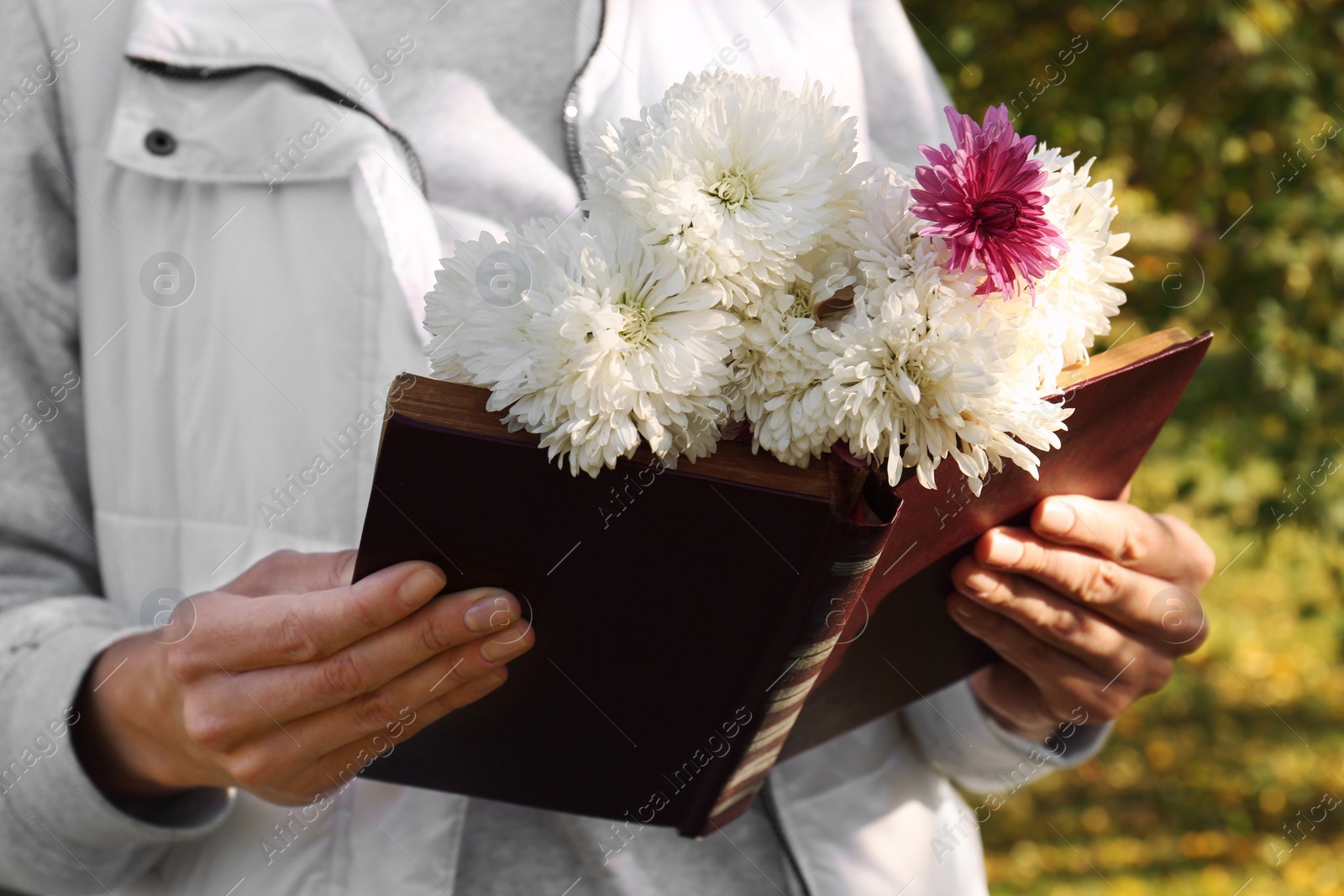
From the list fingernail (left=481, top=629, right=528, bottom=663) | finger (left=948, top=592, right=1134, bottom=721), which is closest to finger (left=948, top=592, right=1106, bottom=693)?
finger (left=948, top=592, right=1134, bottom=721)

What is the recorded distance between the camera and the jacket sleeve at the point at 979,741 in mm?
1429

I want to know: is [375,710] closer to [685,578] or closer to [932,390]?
[685,578]

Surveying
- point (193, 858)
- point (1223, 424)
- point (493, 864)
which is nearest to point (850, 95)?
point (493, 864)

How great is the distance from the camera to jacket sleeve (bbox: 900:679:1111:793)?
1429 mm

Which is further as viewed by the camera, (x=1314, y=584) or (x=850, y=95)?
(x=1314, y=584)

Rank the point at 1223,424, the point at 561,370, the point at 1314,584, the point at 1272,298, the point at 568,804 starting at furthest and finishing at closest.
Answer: the point at 1314,584 → the point at 1223,424 → the point at 1272,298 → the point at 568,804 → the point at 561,370

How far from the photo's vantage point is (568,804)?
1.10 m

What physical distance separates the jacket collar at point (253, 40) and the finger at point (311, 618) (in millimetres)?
602

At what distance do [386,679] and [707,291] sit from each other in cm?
45

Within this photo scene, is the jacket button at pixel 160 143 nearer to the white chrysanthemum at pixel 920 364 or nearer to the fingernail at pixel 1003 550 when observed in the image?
the white chrysanthemum at pixel 920 364

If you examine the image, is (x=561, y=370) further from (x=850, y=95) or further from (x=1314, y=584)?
(x=1314, y=584)

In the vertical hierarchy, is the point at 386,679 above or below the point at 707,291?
below

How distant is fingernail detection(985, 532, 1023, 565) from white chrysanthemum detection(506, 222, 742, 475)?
443 millimetres

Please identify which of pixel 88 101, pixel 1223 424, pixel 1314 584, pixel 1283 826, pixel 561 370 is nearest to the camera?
pixel 561 370
